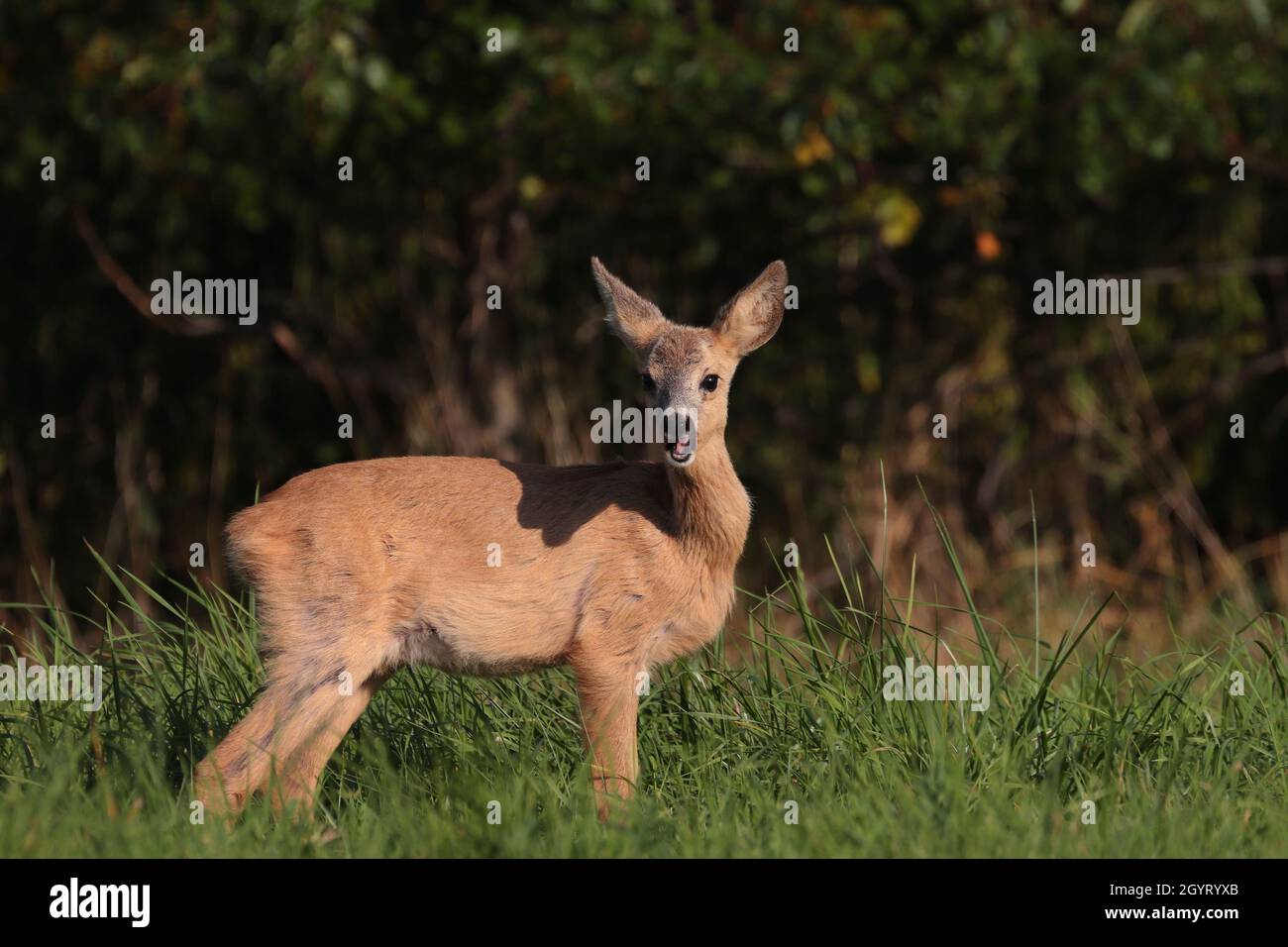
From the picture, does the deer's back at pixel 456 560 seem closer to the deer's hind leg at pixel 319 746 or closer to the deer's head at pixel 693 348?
the deer's hind leg at pixel 319 746

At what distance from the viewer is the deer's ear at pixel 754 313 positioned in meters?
6.07

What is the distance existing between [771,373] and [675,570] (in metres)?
5.87

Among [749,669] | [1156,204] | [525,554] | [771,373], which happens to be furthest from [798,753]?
[1156,204]

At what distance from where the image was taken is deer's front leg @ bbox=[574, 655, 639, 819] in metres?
5.27

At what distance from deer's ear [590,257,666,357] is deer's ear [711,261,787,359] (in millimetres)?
285

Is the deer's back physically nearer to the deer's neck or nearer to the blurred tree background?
the deer's neck

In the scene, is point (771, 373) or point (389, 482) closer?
point (389, 482)

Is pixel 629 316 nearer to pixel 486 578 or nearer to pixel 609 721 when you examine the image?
pixel 486 578

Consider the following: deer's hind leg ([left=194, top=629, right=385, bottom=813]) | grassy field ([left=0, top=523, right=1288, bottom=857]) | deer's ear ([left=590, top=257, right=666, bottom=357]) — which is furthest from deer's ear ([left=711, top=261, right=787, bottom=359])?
deer's hind leg ([left=194, top=629, right=385, bottom=813])

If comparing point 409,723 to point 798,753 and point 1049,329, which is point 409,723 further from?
point 1049,329

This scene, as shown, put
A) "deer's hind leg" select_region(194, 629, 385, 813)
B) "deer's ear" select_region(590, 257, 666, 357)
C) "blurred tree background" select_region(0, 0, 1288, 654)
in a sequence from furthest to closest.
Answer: "blurred tree background" select_region(0, 0, 1288, 654)
"deer's ear" select_region(590, 257, 666, 357)
"deer's hind leg" select_region(194, 629, 385, 813)

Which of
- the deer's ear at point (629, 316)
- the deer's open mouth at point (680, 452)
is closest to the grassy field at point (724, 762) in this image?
the deer's open mouth at point (680, 452)

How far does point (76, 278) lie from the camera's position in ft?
38.5

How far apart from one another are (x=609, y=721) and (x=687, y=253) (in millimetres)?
6345
